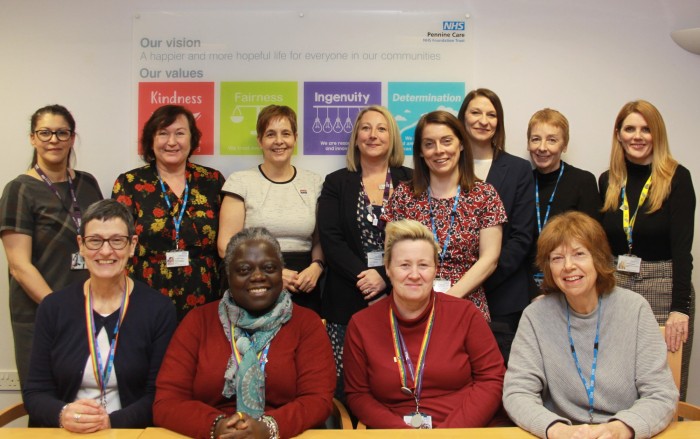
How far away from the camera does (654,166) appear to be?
10.2 ft

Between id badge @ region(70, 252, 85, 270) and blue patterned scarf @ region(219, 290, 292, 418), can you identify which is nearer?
blue patterned scarf @ region(219, 290, 292, 418)

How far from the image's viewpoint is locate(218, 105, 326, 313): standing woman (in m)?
3.30

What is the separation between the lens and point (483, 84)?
12.5 feet

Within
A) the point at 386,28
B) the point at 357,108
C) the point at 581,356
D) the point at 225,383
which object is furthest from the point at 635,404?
the point at 386,28

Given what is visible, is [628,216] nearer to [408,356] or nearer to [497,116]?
[497,116]

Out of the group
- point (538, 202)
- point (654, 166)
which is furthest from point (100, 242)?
point (654, 166)

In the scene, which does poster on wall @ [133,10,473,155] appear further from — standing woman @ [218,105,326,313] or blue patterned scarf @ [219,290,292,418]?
blue patterned scarf @ [219,290,292,418]

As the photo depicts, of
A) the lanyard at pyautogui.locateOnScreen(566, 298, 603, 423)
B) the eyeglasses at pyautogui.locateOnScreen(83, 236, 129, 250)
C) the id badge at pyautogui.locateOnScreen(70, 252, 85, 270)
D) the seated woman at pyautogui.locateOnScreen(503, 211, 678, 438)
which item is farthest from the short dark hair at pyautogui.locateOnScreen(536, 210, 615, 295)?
the id badge at pyautogui.locateOnScreen(70, 252, 85, 270)

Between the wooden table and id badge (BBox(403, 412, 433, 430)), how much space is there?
331 mm

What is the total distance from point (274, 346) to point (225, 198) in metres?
1.27

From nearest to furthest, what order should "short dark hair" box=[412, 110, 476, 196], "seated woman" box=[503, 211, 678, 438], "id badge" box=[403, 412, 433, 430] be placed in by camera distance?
"seated woman" box=[503, 211, 678, 438] → "id badge" box=[403, 412, 433, 430] → "short dark hair" box=[412, 110, 476, 196]

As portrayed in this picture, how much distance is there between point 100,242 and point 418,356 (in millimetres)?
1308

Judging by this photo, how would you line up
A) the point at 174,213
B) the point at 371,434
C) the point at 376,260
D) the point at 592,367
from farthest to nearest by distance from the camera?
1. the point at 174,213
2. the point at 376,260
3. the point at 592,367
4. the point at 371,434

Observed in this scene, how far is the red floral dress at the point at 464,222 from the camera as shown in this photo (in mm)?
2861
